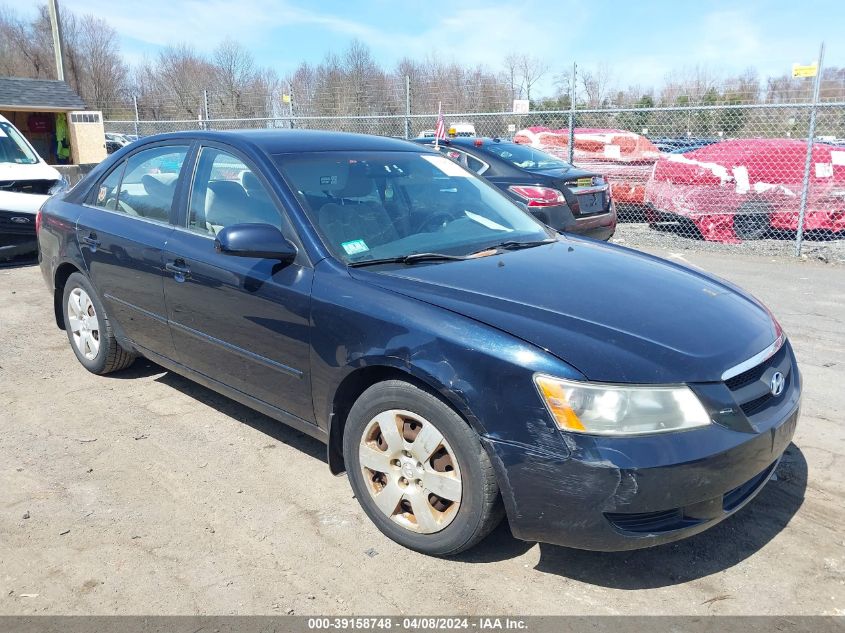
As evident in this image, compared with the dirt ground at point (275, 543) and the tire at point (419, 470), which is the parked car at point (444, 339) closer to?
the tire at point (419, 470)

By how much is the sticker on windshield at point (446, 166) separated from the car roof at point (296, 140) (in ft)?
0.44

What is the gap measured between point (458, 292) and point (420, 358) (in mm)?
345

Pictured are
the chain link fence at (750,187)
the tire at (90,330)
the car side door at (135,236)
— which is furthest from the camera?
the chain link fence at (750,187)

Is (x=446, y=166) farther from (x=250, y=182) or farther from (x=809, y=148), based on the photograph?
(x=809, y=148)

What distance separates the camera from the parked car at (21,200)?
8.26 metres

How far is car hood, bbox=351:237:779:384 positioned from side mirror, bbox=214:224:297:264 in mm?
370

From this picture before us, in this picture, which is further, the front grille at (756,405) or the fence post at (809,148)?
the fence post at (809,148)

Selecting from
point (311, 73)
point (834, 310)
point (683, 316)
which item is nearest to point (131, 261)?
point (683, 316)

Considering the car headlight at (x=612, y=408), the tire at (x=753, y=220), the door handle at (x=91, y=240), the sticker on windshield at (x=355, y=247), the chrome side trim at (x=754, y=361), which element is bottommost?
the tire at (x=753, y=220)

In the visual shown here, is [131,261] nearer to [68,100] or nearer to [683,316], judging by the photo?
[683,316]

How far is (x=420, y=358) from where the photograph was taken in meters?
2.61

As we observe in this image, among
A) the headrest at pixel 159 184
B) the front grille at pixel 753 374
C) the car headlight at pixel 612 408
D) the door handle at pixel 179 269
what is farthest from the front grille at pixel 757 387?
the headrest at pixel 159 184

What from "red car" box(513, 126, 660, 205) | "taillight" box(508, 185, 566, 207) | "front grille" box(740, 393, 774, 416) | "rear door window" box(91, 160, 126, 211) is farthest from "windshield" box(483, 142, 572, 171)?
"front grille" box(740, 393, 774, 416)

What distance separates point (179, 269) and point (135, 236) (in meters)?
0.56
